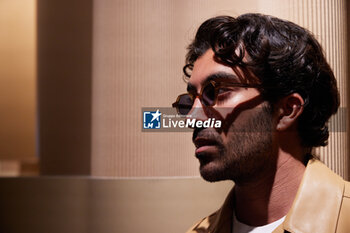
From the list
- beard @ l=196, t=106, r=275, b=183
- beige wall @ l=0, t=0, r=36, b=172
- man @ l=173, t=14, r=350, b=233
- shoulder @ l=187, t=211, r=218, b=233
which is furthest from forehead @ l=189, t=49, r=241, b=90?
beige wall @ l=0, t=0, r=36, b=172

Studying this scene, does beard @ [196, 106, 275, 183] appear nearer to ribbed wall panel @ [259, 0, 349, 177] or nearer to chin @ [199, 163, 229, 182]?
chin @ [199, 163, 229, 182]

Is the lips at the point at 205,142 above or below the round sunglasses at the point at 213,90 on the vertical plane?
below

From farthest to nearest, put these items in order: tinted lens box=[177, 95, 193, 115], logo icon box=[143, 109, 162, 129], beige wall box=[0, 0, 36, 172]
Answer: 1. beige wall box=[0, 0, 36, 172]
2. logo icon box=[143, 109, 162, 129]
3. tinted lens box=[177, 95, 193, 115]

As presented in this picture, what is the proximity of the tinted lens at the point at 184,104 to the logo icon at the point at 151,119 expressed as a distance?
0.12 metres

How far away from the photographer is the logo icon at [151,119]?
6.47ft

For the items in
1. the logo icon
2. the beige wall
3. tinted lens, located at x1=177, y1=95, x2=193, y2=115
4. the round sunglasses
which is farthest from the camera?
the beige wall

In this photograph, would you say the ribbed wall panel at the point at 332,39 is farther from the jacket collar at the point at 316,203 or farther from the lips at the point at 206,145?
the lips at the point at 206,145

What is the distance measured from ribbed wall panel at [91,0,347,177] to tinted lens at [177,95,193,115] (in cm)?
13

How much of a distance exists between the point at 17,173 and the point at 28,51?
22.3 inches

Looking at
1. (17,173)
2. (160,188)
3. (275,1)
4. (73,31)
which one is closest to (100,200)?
(160,188)

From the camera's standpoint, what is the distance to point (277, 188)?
1783mm

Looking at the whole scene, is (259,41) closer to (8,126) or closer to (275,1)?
(275,1)

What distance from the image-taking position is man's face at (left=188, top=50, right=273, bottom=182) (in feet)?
5.71

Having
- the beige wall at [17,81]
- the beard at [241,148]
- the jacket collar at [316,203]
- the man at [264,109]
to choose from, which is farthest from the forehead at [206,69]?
the beige wall at [17,81]
